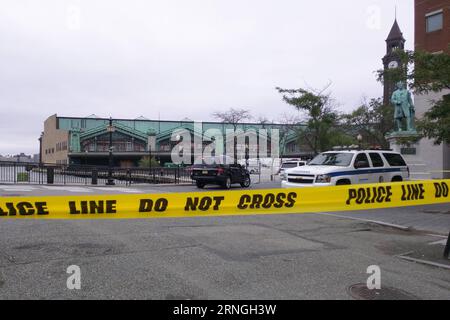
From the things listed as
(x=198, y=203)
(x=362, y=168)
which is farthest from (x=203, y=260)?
(x=362, y=168)

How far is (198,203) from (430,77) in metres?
10.8

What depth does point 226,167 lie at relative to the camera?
22.4 metres

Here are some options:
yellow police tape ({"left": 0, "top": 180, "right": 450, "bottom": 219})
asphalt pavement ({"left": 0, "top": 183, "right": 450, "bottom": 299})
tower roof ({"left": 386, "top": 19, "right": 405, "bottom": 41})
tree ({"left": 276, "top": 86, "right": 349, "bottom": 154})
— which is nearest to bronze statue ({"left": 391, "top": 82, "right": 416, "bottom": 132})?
tree ({"left": 276, "top": 86, "right": 349, "bottom": 154})

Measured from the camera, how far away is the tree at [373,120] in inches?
1385

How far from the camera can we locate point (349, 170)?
527 inches

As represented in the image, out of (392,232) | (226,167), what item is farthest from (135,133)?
(392,232)

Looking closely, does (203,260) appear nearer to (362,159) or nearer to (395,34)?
(362,159)

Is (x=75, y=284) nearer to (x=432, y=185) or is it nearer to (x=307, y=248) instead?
(x=307, y=248)

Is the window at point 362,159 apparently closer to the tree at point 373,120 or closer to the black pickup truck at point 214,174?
the black pickup truck at point 214,174

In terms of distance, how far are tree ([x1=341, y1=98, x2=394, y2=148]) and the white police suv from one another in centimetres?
2033

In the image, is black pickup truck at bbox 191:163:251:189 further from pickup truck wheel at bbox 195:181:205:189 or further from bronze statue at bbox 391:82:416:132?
bronze statue at bbox 391:82:416:132

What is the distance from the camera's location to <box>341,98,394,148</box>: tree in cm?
3519

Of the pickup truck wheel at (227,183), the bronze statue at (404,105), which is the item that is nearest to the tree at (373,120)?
the bronze statue at (404,105)
